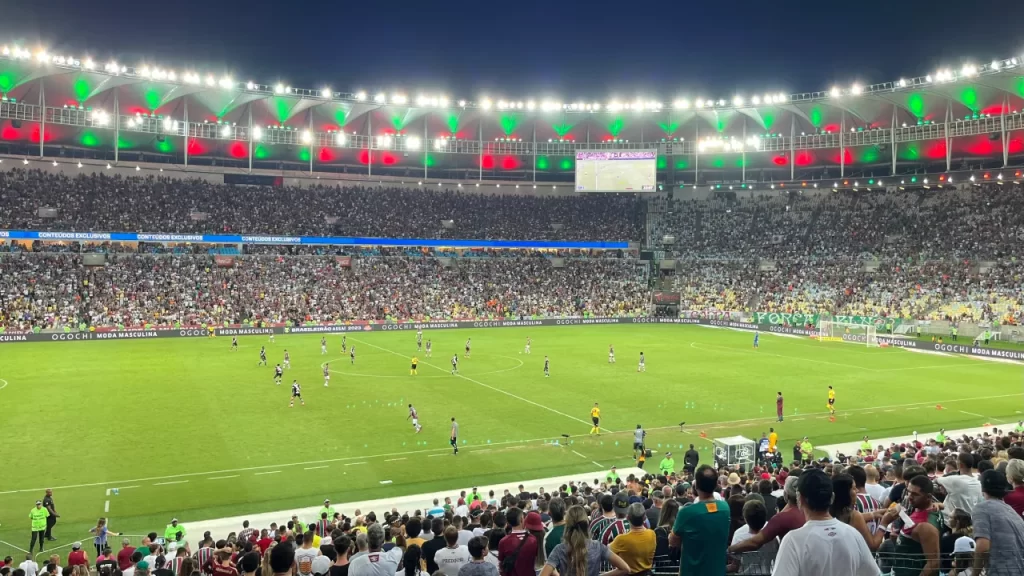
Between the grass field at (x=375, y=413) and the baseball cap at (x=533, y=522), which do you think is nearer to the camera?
the baseball cap at (x=533, y=522)

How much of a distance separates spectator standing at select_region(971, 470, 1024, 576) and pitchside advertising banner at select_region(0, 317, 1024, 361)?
175 feet

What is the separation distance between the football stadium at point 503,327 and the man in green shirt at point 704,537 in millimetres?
26

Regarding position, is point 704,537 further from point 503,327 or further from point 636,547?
point 503,327

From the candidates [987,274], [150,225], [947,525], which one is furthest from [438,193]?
[947,525]

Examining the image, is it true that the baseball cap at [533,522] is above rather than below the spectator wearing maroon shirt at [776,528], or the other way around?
below

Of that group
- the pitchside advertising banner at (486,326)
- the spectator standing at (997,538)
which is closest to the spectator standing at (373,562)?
the spectator standing at (997,538)

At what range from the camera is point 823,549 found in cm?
445

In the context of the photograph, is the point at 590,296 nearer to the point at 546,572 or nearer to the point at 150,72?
the point at 150,72

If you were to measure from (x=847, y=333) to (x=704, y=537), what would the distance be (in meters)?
62.8

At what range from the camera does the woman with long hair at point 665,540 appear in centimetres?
714

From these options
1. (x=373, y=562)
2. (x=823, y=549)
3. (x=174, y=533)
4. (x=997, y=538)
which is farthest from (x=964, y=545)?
(x=174, y=533)

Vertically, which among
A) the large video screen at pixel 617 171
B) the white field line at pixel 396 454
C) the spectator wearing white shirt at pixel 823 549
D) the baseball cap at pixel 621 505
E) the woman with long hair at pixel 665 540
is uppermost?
the large video screen at pixel 617 171

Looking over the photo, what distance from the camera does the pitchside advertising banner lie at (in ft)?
178

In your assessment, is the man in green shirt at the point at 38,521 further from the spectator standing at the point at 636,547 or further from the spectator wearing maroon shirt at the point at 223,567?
the spectator standing at the point at 636,547
